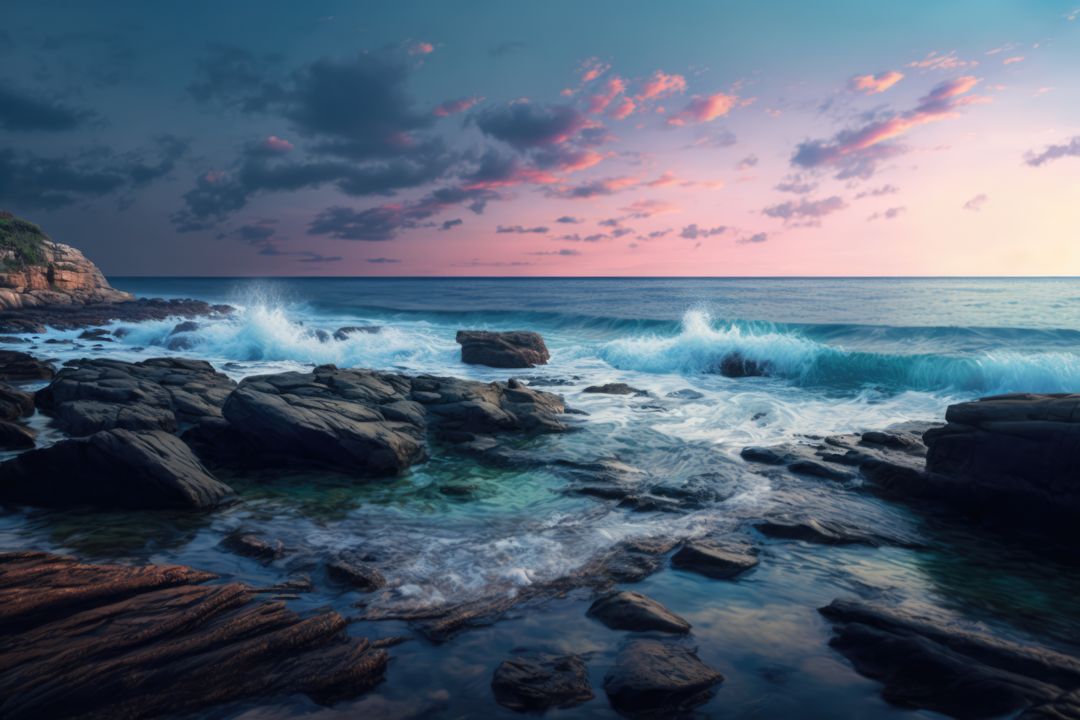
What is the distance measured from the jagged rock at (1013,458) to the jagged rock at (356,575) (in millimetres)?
9074

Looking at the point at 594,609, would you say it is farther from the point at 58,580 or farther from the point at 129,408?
the point at 129,408

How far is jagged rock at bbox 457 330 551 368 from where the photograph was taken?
2564 centimetres

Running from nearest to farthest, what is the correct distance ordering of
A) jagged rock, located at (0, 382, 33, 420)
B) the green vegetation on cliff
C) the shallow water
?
1. the shallow water
2. jagged rock, located at (0, 382, 33, 420)
3. the green vegetation on cliff

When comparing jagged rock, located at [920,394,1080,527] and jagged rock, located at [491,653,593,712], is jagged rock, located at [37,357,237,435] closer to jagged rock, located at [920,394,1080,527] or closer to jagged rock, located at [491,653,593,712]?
jagged rock, located at [491,653,593,712]

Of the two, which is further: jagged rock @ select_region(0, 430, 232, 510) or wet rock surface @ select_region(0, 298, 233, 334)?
wet rock surface @ select_region(0, 298, 233, 334)

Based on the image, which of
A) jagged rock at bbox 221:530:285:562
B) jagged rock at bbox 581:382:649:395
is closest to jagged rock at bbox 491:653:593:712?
jagged rock at bbox 221:530:285:562

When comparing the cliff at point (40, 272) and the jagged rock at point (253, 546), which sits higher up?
the cliff at point (40, 272)

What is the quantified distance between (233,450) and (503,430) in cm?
595

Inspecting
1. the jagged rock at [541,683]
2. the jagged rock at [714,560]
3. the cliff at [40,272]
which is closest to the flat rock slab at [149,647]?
the jagged rock at [541,683]

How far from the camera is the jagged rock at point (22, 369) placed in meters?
18.6

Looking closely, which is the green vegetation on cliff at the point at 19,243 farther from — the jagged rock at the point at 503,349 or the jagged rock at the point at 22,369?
the jagged rock at the point at 503,349

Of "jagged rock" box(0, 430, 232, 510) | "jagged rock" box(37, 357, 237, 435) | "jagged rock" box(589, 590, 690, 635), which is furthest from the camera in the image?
"jagged rock" box(37, 357, 237, 435)

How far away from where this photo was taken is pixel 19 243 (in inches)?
2030

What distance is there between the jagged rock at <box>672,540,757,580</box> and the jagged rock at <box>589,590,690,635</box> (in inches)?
48.7
